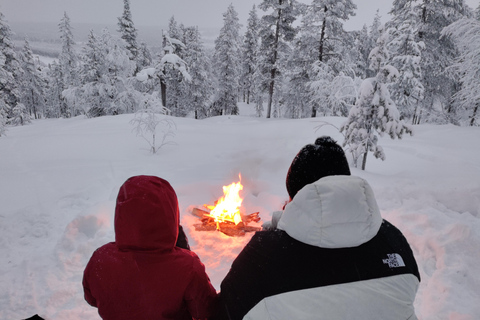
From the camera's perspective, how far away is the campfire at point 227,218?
17.8 feet

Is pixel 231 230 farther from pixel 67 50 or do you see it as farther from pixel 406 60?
pixel 67 50

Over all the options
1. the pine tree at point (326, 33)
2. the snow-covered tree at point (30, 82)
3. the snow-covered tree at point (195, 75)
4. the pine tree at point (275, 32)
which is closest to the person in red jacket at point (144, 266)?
the pine tree at point (326, 33)

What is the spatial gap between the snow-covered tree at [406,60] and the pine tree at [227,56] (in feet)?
61.3

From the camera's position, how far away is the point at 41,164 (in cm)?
792

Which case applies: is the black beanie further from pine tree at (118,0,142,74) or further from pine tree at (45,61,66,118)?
pine tree at (45,61,66,118)

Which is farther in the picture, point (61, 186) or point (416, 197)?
point (61, 186)

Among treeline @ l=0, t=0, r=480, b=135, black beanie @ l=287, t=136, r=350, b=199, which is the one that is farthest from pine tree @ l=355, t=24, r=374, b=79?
black beanie @ l=287, t=136, r=350, b=199

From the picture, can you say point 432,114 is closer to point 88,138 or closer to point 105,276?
point 88,138

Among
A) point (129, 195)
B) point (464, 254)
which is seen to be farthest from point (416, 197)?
point (129, 195)

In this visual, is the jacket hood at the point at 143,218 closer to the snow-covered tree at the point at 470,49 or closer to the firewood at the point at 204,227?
the firewood at the point at 204,227

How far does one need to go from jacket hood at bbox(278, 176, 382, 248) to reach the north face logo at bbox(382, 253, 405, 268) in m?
0.16

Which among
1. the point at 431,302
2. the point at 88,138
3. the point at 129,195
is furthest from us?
the point at 88,138

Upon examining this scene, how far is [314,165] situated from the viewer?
2.19m

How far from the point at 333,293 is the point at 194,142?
10365 mm
